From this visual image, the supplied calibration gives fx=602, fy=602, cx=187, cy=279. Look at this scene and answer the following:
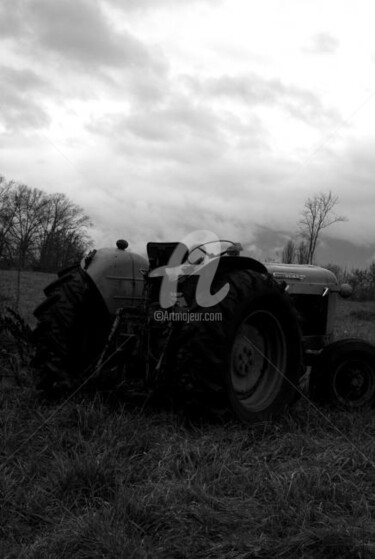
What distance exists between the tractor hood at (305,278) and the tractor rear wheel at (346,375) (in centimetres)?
85

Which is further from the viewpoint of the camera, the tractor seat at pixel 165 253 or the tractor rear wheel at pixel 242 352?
the tractor seat at pixel 165 253

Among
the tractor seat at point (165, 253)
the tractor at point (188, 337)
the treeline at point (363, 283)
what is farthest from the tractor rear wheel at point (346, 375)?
the treeline at point (363, 283)

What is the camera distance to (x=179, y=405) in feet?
14.6

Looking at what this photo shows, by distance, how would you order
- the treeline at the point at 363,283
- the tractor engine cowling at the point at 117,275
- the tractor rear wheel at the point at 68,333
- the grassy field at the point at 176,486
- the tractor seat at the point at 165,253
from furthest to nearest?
the treeline at the point at 363,283 < the tractor engine cowling at the point at 117,275 < the tractor seat at the point at 165,253 < the tractor rear wheel at the point at 68,333 < the grassy field at the point at 176,486

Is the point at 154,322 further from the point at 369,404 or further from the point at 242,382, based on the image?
the point at 369,404

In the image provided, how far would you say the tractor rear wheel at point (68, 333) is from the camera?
4.96m

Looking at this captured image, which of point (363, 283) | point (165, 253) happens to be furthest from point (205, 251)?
point (363, 283)

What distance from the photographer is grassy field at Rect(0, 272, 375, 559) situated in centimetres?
271

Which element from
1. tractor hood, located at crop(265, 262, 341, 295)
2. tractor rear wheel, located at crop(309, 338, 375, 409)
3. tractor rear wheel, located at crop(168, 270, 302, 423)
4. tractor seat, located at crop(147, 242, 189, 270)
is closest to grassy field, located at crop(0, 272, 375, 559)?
tractor rear wheel, located at crop(168, 270, 302, 423)

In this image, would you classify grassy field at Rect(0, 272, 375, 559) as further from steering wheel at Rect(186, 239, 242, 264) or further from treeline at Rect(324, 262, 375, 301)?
treeline at Rect(324, 262, 375, 301)

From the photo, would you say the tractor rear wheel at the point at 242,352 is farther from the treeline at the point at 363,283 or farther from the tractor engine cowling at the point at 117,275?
the treeline at the point at 363,283

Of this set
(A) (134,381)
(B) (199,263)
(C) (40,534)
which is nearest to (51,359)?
→ (A) (134,381)

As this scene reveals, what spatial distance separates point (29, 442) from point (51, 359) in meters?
1.04

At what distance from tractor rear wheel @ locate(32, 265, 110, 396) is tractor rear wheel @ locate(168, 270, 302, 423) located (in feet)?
3.29
